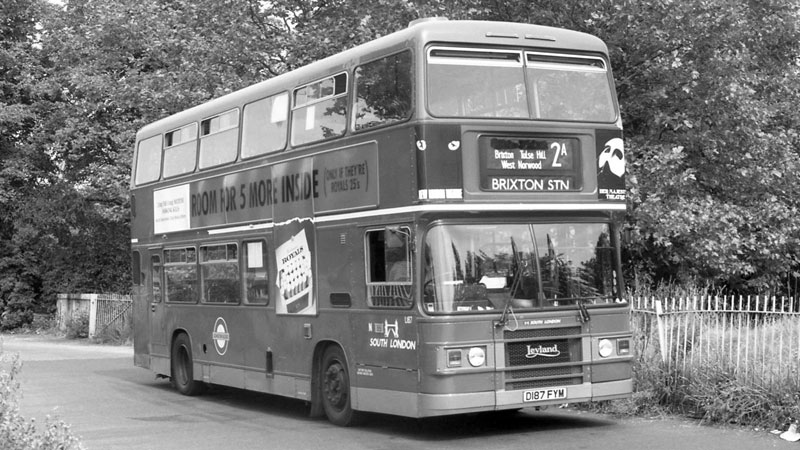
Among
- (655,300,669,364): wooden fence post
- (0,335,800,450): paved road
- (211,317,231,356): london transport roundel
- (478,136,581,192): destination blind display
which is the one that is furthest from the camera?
(211,317,231,356): london transport roundel

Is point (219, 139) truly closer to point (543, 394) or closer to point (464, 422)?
point (464, 422)

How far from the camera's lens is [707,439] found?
1166 cm

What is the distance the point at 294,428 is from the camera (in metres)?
13.7

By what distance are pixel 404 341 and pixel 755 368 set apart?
385 centimetres

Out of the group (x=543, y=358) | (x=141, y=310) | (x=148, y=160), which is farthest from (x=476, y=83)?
(x=141, y=310)

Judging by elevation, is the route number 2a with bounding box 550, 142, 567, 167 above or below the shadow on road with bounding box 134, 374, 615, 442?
above

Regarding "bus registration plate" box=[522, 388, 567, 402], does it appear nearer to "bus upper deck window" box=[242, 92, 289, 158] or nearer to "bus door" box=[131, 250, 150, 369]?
"bus upper deck window" box=[242, 92, 289, 158]

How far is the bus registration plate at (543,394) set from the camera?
1201 cm

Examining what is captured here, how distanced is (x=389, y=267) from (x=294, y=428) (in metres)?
2.57

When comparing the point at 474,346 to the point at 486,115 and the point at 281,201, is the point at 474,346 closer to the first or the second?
the point at 486,115

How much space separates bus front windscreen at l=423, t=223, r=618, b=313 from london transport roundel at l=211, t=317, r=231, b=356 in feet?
18.8

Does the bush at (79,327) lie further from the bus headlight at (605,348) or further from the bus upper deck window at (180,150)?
the bus headlight at (605,348)

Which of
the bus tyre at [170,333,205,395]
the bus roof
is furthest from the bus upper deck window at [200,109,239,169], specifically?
the bus tyre at [170,333,205,395]

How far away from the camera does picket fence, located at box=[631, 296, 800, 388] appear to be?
1236cm
